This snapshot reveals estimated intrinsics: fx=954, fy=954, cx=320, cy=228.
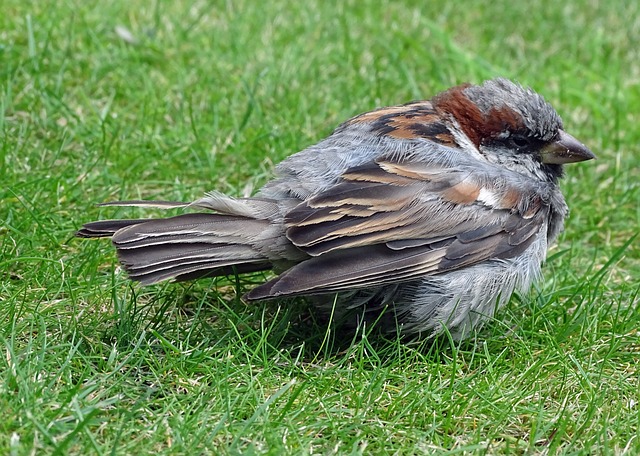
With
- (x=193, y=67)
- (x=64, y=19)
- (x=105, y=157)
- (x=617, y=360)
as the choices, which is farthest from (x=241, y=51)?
(x=617, y=360)

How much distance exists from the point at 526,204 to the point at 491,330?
57 centimetres

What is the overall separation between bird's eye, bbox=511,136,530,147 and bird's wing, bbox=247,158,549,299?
25cm

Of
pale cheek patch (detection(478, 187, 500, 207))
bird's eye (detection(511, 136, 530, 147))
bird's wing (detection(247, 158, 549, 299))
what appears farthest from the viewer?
bird's eye (detection(511, 136, 530, 147))

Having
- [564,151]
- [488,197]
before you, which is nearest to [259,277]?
[488,197]

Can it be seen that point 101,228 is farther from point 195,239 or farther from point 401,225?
point 401,225

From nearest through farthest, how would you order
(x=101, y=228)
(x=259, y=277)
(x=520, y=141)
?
(x=101, y=228)
(x=520, y=141)
(x=259, y=277)

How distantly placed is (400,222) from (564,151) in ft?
3.37

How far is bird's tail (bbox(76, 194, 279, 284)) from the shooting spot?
3.69 metres

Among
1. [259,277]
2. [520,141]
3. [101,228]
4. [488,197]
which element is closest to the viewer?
[101,228]

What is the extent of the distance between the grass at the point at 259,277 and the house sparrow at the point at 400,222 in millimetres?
206

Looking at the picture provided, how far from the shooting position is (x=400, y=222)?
3801mm

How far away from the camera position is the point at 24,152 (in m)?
4.82

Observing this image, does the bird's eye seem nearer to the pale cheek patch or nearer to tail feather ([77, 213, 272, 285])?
the pale cheek patch

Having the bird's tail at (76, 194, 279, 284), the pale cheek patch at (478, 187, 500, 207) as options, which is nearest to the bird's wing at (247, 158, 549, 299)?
the pale cheek patch at (478, 187, 500, 207)
